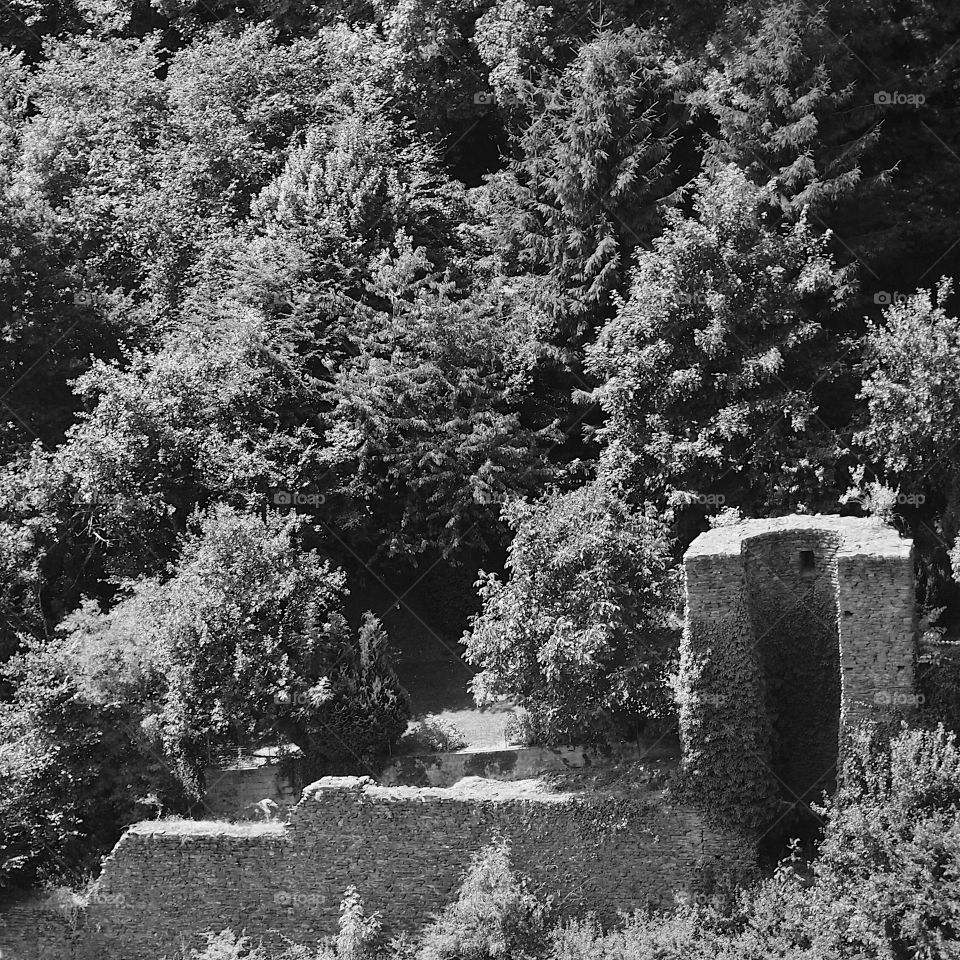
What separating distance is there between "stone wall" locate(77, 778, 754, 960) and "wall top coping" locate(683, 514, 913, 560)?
323 cm

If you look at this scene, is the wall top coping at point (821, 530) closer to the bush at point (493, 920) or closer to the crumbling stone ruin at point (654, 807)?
the crumbling stone ruin at point (654, 807)

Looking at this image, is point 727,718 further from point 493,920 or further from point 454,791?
point 493,920

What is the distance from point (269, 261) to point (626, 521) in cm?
896

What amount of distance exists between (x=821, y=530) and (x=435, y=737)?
6.67 meters

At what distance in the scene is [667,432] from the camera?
2256 centimetres

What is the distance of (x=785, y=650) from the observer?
19.5 meters

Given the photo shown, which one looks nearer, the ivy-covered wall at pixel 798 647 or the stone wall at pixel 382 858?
the stone wall at pixel 382 858

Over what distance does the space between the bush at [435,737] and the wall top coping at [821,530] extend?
17.2 feet

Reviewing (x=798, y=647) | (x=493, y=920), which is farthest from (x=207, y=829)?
(x=798, y=647)

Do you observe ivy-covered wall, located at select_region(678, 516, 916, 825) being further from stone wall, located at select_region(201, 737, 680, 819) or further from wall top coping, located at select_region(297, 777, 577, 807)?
stone wall, located at select_region(201, 737, 680, 819)

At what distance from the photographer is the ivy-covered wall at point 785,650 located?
17797 millimetres

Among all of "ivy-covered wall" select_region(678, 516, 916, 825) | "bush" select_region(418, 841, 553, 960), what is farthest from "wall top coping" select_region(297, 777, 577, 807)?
"ivy-covered wall" select_region(678, 516, 916, 825)

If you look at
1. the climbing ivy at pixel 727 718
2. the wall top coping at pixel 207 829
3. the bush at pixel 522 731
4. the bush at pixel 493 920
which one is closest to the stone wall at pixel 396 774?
the bush at pixel 522 731

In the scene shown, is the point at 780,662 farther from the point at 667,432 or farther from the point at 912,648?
the point at 667,432
